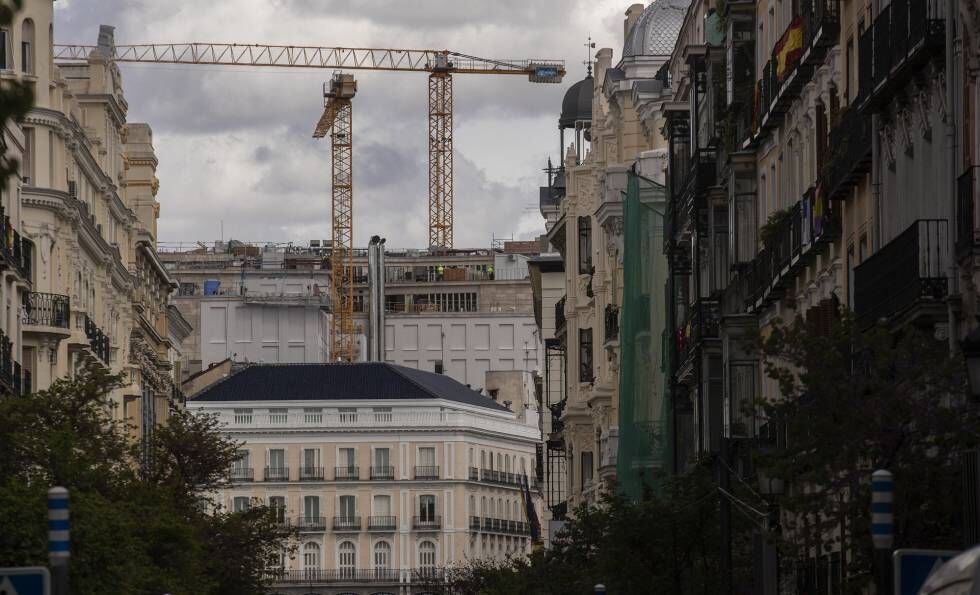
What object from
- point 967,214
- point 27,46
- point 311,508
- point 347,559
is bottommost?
point 347,559

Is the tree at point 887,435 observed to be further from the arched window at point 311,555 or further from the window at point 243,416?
the arched window at point 311,555

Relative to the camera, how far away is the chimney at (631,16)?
315ft

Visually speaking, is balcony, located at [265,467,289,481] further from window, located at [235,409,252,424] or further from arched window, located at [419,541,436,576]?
arched window, located at [419,541,436,576]

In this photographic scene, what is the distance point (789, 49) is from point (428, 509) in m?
Answer: 140

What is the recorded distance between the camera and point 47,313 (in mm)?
79375

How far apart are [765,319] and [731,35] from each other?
747 centimetres

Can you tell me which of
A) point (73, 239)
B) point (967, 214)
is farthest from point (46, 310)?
point (967, 214)

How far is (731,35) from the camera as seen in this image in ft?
196

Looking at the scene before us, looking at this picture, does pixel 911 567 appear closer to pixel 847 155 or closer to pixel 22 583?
pixel 22 583

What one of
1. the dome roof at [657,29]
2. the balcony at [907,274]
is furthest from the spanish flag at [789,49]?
the dome roof at [657,29]

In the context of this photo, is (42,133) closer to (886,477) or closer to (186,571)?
(186,571)

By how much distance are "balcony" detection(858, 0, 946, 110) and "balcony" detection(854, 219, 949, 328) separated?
2165 mm

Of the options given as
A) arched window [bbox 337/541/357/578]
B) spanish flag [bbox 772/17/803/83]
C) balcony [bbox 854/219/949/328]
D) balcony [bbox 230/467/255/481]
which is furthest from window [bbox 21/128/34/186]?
arched window [bbox 337/541/357/578]

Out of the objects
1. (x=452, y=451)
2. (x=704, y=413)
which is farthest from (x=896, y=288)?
(x=452, y=451)
